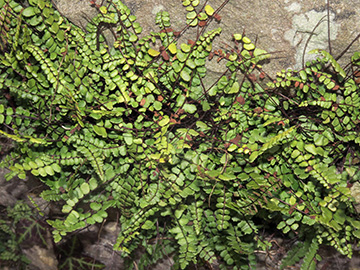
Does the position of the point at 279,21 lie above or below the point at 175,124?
above

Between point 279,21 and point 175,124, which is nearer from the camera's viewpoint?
point 279,21

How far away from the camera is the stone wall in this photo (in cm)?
207

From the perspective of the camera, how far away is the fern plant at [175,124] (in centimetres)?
214

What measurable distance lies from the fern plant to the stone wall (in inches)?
2.8

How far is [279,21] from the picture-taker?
2.14 meters

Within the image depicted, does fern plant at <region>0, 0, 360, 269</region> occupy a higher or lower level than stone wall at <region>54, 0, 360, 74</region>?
lower

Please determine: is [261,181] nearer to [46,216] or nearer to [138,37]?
[138,37]

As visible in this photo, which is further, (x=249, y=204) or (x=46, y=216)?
(x=46, y=216)

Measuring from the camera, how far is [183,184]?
219cm

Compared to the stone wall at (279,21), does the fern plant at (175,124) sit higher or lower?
lower

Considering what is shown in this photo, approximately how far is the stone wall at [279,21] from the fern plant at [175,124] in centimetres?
7

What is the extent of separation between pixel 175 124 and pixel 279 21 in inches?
38.6

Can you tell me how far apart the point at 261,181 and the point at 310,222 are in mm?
414

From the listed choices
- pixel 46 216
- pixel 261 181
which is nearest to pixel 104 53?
pixel 261 181
